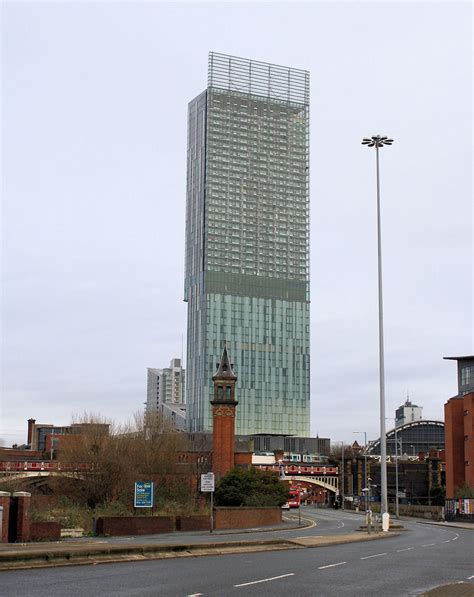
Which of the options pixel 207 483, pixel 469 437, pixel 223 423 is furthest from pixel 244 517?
pixel 469 437

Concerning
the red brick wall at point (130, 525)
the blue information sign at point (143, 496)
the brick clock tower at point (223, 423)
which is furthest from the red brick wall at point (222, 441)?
the red brick wall at point (130, 525)

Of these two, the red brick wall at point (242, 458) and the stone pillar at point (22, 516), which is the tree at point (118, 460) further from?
the red brick wall at point (242, 458)

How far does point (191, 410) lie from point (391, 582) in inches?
6829

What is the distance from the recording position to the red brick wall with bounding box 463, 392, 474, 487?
104438mm

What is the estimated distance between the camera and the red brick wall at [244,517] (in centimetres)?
5844

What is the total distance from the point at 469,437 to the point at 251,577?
91.6m

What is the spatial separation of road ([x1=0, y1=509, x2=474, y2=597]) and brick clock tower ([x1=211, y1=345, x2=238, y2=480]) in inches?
2900

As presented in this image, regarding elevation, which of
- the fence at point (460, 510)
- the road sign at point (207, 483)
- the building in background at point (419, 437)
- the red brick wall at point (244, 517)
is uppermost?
the building in background at point (419, 437)

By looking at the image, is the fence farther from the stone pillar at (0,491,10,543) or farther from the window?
the stone pillar at (0,491,10,543)

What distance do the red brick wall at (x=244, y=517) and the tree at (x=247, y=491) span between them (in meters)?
2.93

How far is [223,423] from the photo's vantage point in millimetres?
102375

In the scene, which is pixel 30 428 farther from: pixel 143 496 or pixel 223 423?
pixel 143 496

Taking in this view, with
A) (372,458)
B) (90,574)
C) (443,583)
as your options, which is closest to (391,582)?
(443,583)

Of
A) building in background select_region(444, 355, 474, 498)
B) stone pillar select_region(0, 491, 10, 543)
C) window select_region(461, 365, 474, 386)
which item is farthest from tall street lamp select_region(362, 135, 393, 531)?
window select_region(461, 365, 474, 386)
